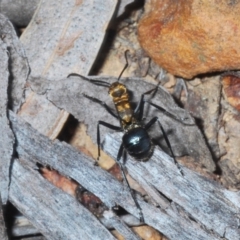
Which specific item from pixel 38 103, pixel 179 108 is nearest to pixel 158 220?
pixel 179 108

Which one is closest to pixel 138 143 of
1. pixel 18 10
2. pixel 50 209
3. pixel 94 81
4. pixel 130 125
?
pixel 130 125

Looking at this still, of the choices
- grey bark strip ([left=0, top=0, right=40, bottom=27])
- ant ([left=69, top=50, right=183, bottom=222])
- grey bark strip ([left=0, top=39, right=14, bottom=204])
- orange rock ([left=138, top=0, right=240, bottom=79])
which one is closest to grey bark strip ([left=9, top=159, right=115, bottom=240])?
grey bark strip ([left=0, top=39, right=14, bottom=204])

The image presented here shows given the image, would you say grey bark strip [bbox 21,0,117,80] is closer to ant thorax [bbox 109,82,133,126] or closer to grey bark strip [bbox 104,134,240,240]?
ant thorax [bbox 109,82,133,126]

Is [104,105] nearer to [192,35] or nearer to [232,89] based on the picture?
[192,35]

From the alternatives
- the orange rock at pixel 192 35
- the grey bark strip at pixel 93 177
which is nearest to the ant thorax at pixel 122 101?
the orange rock at pixel 192 35

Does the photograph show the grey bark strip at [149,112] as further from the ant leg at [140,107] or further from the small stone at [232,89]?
the small stone at [232,89]
